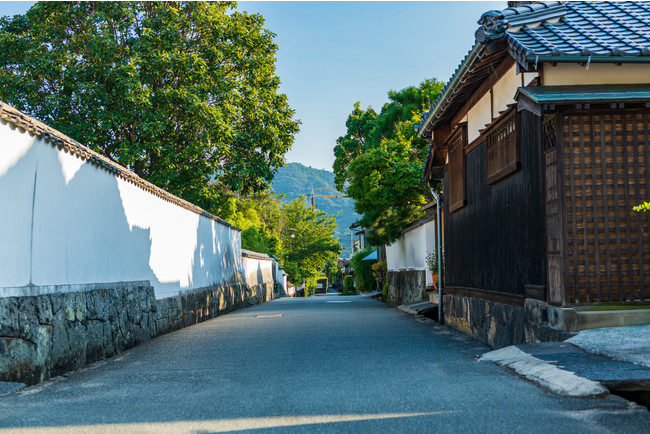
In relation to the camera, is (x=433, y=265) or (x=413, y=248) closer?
(x=433, y=265)

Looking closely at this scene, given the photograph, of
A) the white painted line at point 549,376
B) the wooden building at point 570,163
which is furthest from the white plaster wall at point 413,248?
the white painted line at point 549,376

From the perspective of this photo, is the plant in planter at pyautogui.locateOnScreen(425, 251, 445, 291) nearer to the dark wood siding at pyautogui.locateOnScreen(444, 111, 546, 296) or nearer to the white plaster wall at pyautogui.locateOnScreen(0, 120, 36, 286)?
the dark wood siding at pyautogui.locateOnScreen(444, 111, 546, 296)

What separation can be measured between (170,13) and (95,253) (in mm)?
14250

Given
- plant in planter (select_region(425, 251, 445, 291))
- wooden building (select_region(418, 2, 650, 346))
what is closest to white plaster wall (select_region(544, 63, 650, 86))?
wooden building (select_region(418, 2, 650, 346))

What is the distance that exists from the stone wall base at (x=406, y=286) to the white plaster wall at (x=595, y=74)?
13155 mm

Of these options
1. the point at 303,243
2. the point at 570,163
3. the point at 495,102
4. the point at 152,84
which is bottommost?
the point at 570,163

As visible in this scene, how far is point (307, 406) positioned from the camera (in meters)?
5.58

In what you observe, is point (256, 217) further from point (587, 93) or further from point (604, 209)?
point (587, 93)

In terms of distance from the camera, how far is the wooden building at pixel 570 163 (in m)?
7.84

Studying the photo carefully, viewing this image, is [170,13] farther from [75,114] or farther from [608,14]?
[608,14]

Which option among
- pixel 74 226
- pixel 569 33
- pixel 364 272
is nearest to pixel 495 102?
pixel 569 33

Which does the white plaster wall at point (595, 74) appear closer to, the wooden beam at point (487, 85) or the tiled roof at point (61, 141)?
the wooden beam at point (487, 85)

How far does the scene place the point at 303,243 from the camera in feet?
198

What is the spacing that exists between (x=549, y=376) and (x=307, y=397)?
230 cm
